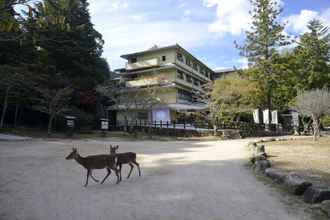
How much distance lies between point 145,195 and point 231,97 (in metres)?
22.7

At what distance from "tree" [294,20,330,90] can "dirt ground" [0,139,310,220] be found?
80.1 feet

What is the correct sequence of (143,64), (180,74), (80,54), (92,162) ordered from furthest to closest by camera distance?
(180,74) → (143,64) → (80,54) → (92,162)

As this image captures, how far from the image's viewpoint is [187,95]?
40.0 m

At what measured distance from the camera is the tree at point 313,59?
1192 inches

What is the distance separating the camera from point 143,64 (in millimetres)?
38875

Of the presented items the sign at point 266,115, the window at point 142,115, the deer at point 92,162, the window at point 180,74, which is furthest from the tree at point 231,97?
the deer at point 92,162

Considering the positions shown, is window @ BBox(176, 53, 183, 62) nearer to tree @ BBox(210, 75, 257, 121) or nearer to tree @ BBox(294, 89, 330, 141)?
tree @ BBox(210, 75, 257, 121)

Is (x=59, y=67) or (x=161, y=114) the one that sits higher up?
(x=59, y=67)

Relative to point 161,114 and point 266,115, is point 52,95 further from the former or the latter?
point 266,115

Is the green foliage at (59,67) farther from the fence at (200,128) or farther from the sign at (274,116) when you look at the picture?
the sign at (274,116)

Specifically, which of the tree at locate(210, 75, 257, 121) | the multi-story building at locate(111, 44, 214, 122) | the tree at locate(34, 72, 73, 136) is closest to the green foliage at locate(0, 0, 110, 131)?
the tree at locate(34, 72, 73, 136)

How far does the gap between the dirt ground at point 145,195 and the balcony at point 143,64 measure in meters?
29.3

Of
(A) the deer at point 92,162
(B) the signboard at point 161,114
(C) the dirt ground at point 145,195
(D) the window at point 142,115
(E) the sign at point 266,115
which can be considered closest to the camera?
(C) the dirt ground at point 145,195

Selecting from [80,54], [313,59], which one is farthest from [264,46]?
[80,54]
